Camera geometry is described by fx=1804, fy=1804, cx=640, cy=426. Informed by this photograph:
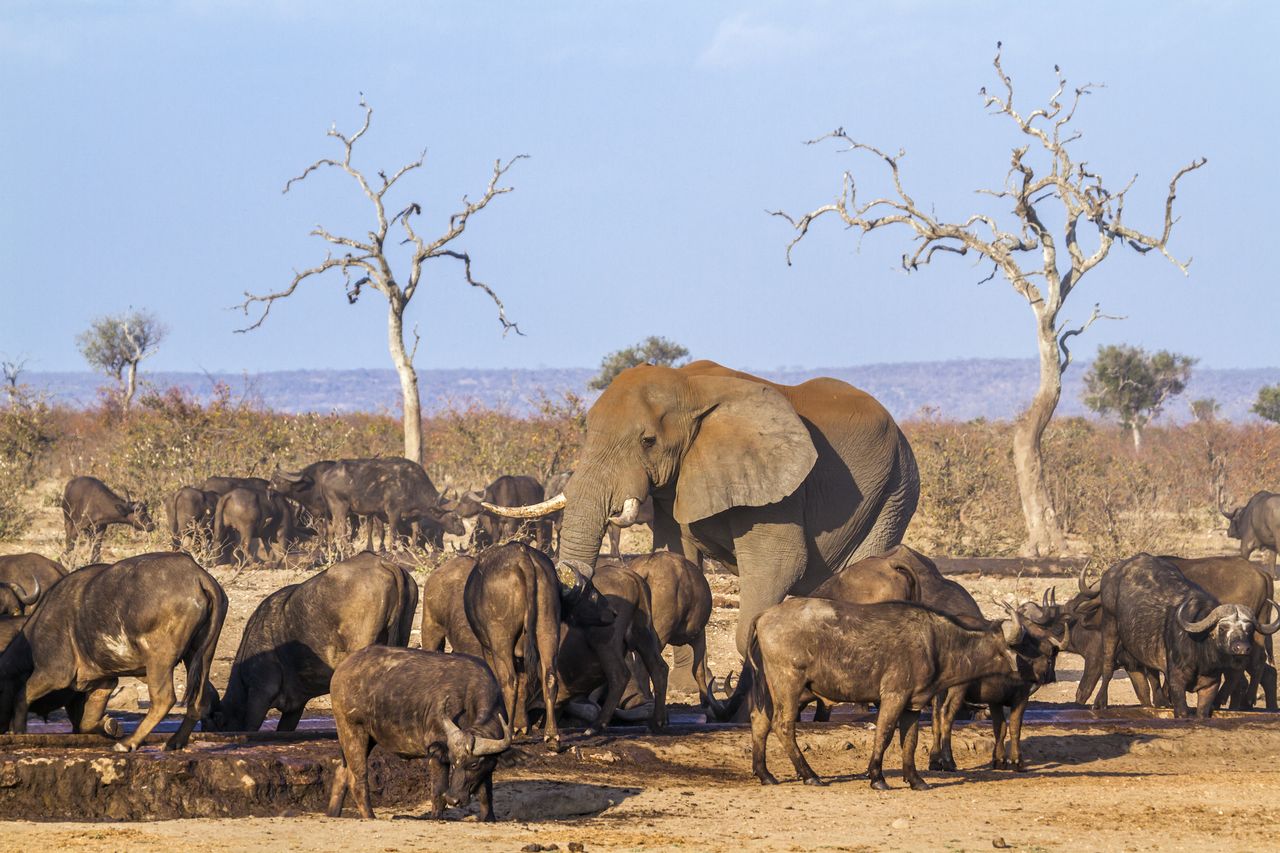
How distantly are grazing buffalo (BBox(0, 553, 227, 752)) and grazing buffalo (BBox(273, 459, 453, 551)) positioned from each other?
1580 cm

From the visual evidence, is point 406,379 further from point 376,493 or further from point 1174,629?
point 1174,629

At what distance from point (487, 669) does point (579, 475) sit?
541 centimetres

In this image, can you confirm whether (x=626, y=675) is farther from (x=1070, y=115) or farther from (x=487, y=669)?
(x=1070, y=115)

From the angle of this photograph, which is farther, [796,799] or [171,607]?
[171,607]

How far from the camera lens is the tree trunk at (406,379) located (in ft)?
105

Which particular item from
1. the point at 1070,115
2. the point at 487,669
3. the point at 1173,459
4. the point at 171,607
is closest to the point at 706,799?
the point at 487,669

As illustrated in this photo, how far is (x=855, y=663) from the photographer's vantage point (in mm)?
10750

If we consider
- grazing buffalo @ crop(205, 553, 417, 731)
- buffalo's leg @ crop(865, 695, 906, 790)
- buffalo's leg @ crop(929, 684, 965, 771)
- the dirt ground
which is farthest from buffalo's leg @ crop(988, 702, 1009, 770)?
grazing buffalo @ crop(205, 553, 417, 731)

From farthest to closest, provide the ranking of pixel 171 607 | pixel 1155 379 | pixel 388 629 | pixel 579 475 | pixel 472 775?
pixel 1155 379
pixel 579 475
pixel 388 629
pixel 171 607
pixel 472 775

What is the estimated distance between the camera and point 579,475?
14.8m

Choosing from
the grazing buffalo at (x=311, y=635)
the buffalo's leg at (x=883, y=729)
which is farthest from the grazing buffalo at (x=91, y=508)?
the buffalo's leg at (x=883, y=729)

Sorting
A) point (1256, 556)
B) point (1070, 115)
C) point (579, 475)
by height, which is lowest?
point (1256, 556)

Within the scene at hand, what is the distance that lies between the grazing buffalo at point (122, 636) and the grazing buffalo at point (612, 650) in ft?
8.07

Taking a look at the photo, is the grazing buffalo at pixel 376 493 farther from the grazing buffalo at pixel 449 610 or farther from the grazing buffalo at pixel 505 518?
the grazing buffalo at pixel 449 610
